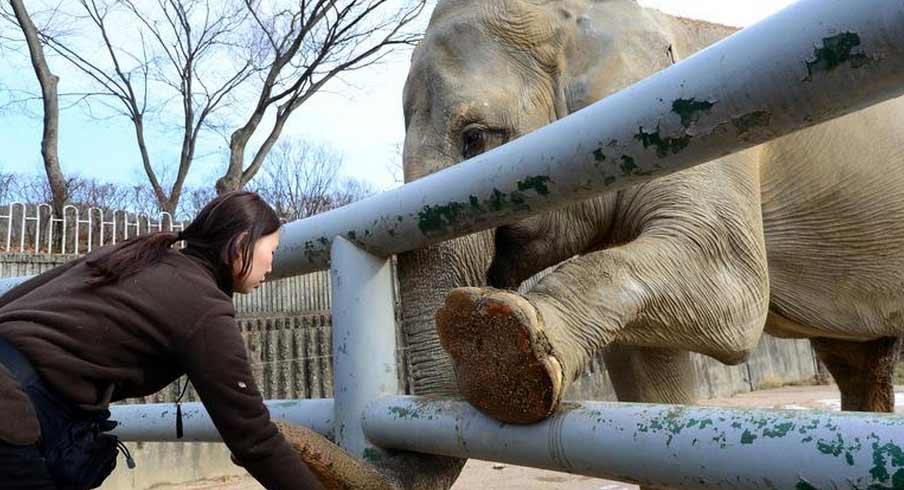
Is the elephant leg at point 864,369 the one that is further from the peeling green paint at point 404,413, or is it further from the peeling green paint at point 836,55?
the peeling green paint at point 836,55

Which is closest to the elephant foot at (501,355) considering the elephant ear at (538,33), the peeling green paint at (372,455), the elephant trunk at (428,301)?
the peeling green paint at (372,455)

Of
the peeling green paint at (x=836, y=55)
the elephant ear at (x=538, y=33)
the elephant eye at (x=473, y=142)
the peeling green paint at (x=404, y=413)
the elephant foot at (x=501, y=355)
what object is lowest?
the peeling green paint at (x=404, y=413)

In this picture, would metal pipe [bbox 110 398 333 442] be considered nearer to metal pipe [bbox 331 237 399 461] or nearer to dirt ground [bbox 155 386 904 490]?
metal pipe [bbox 331 237 399 461]

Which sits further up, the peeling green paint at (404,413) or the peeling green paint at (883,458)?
the peeling green paint at (404,413)

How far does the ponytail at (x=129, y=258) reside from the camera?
1.05 metres

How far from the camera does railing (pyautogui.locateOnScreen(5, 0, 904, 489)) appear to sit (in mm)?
654

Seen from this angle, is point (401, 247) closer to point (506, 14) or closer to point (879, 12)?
point (879, 12)

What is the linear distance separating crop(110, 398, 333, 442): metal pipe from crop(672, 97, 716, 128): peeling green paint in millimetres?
818

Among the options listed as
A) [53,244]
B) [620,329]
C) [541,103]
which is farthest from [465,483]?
[53,244]

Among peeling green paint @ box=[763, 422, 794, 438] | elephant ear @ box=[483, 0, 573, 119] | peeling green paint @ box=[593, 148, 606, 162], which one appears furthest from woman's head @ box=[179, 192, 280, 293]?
elephant ear @ box=[483, 0, 573, 119]

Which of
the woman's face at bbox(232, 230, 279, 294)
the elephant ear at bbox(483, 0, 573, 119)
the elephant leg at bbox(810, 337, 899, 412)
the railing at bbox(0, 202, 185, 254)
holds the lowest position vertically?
the elephant leg at bbox(810, 337, 899, 412)

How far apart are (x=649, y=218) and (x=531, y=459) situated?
3.76 ft

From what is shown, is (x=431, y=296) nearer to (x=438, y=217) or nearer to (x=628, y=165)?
(x=438, y=217)

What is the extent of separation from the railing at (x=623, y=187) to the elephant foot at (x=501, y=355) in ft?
0.10
